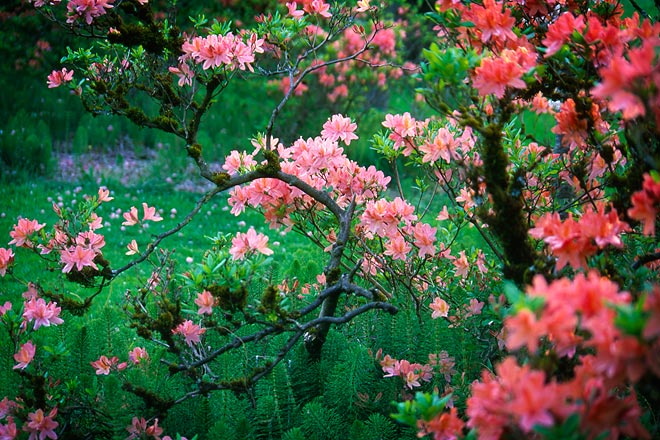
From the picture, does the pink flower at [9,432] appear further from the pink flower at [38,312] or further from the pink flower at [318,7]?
the pink flower at [318,7]

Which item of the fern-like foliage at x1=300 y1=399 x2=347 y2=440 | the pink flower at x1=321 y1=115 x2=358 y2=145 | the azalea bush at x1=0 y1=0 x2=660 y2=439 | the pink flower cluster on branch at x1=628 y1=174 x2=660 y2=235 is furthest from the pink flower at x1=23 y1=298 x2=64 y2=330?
the pink flower cluster on branch at x1=628 y1=174 x2=660 y2=235

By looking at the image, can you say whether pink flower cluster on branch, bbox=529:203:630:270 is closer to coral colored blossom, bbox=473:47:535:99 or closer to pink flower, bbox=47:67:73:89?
coral colored blossom, bbox=473:47:535:99

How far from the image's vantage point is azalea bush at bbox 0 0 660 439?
101 cm

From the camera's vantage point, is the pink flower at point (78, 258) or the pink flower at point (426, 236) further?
the pink flower at point (426, 236)

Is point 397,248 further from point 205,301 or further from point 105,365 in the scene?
point 105,365

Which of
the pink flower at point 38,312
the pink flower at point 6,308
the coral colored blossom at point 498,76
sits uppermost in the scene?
the coral colored blossom at point 498,76

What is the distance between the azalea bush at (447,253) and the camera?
39.8 inches

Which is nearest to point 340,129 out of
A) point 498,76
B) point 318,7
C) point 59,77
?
point 318,7

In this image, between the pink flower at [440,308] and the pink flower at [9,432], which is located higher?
the pink flower at [440,308]

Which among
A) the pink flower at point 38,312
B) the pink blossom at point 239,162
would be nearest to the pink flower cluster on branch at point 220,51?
the pink blossom at point 239,162

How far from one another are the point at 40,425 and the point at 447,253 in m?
1.61

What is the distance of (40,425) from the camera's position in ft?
5.96

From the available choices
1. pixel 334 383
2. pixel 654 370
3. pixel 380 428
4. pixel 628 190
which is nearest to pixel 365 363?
pixel 334 383

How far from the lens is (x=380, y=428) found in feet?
6.36
